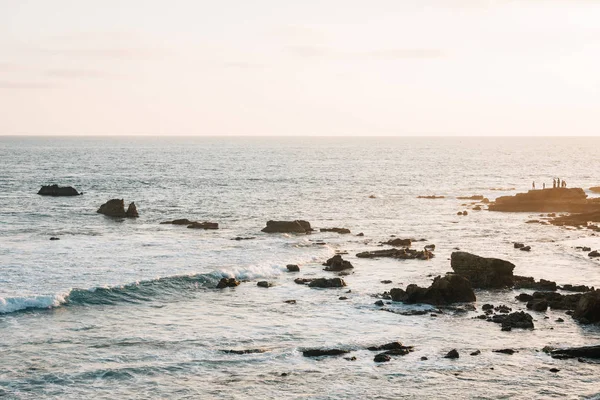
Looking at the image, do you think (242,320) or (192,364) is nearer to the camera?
(192,364)

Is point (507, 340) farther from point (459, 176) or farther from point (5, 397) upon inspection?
point (459, 176)

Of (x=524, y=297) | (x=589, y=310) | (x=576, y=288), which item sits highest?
(x=589, y=310)

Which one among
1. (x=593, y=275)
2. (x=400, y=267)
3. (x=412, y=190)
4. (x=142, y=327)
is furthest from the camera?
(x=412, y=190)

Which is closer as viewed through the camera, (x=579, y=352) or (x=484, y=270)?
(x=579, y=352)

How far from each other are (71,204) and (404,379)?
81013 millimetres

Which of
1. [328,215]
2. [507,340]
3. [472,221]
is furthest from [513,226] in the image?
[507,340]

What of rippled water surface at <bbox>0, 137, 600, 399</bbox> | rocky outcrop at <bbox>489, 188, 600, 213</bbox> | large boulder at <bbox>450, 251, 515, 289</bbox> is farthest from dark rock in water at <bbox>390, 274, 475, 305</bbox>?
rocky outcrop at <bbox>489, 188, 600, 213</bbox>

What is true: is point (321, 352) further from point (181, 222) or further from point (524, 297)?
point (181, 222)

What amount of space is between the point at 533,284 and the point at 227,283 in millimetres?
22484

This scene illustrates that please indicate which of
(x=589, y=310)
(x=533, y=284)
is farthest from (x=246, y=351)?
(x=533, y=284)

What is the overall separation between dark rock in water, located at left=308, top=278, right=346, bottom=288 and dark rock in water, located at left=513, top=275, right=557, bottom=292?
1290 cm

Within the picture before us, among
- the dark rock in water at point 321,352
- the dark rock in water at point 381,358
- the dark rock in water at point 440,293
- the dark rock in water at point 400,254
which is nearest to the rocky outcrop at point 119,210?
the dark rock in water at point 400,254

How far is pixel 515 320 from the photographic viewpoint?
4094 centimetres

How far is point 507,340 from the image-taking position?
37.8 meters
